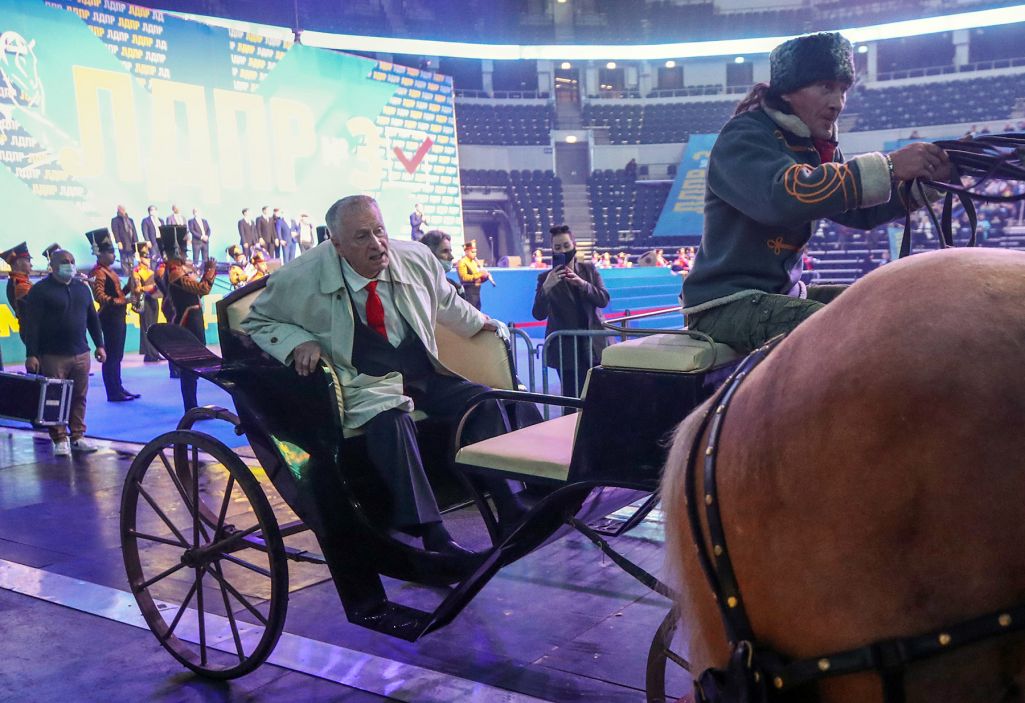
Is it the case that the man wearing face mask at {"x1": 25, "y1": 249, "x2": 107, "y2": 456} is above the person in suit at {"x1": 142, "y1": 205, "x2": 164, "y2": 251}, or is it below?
below

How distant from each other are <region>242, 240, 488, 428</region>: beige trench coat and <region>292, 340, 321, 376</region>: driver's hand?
0.08ft

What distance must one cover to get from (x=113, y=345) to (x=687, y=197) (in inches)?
819

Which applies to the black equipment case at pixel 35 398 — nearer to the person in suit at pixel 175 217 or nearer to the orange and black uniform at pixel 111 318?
the orange and black uniform at pixel 111 318

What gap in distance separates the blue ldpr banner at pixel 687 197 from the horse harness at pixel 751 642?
25.6m

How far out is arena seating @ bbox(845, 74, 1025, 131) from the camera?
24.5 meters

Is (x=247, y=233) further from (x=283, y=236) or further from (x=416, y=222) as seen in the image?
(x=416, y=222)

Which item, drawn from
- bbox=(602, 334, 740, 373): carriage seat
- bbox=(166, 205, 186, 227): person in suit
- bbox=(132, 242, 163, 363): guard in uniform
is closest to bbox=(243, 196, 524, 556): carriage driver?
bbox=(602, 334, 740, 373): carriage seat

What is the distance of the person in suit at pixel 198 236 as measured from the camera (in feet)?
44.2

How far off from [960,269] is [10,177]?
→ 12.5 metres

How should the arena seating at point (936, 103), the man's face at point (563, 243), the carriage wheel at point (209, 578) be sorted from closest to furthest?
the carriage wheel at point (209, 578) → the man's face at point (563, 243) → the arena seating at point (936, 103)

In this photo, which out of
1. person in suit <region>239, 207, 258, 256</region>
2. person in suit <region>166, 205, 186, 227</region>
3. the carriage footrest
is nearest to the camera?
the carriage footrest

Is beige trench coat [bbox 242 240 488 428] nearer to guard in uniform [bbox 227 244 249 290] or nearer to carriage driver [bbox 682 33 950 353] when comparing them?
carriage driver [bbox 682 33 950 353]

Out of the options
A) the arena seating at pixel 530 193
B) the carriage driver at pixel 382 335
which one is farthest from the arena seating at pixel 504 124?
the carriage driver at pixel 382 335

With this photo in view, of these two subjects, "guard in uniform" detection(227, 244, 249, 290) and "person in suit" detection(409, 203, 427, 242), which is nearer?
"guard in uniform" detection(227, 244, 249, 290)
